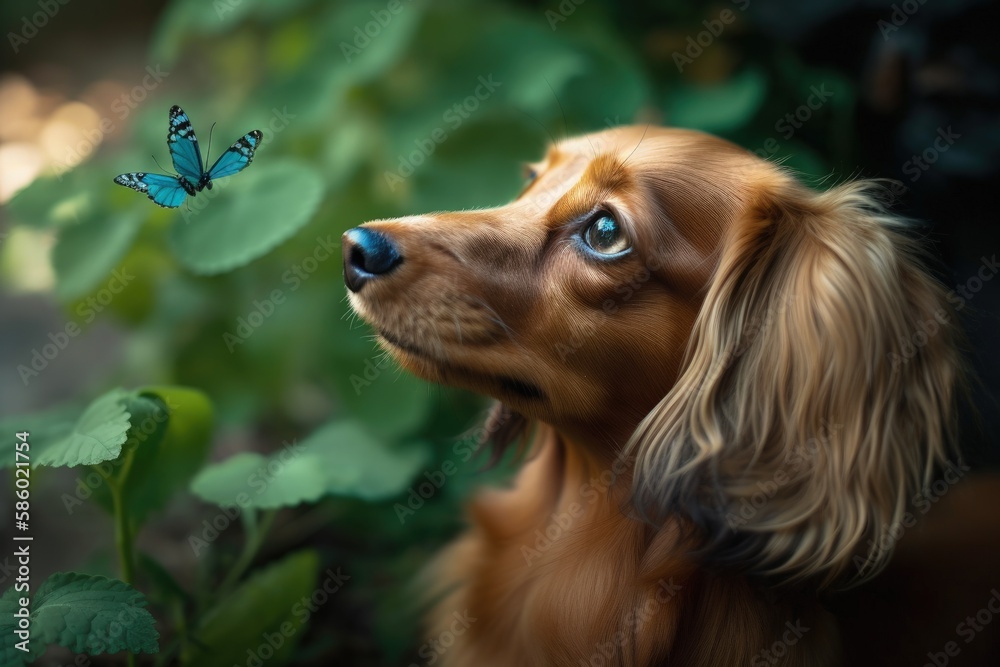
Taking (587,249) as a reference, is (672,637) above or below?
below

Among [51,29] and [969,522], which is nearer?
[969,522]

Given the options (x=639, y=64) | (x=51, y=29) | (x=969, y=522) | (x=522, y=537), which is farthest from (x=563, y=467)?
(x=51, y=29)

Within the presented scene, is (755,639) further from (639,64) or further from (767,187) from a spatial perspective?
(639,64)
